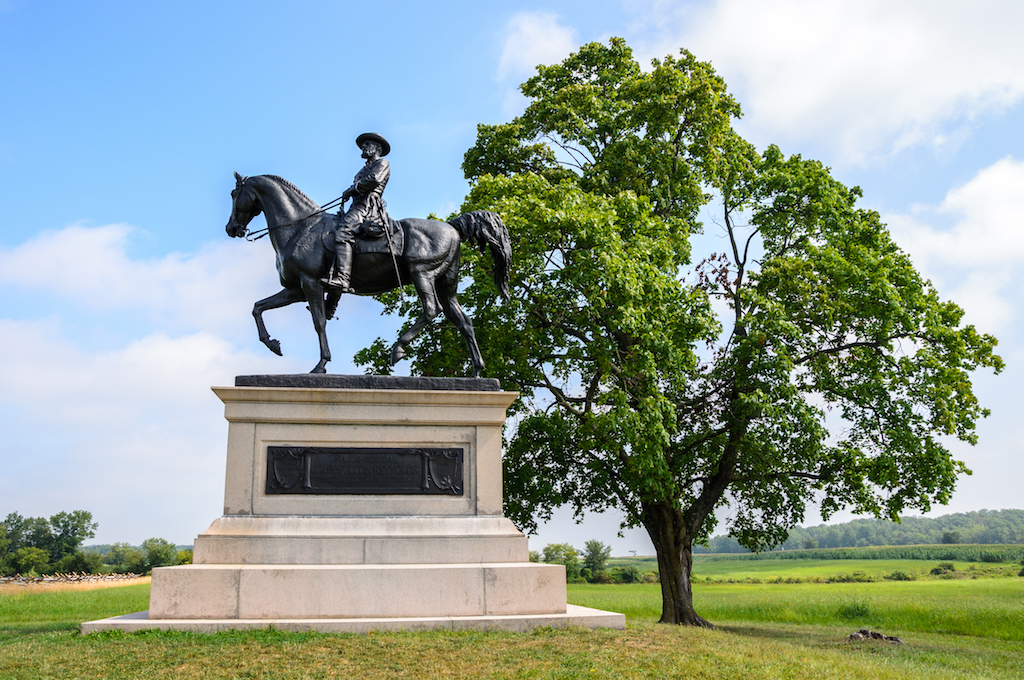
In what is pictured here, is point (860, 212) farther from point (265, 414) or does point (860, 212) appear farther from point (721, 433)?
point (265, 414)

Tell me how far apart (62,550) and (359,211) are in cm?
3943

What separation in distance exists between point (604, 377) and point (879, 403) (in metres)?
6.08

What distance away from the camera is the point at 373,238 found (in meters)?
10.8

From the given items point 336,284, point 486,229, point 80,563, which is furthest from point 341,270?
point 80,563

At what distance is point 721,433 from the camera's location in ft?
61.0

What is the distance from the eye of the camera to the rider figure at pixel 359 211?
10.5 m

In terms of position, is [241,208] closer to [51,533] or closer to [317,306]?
[317,306]

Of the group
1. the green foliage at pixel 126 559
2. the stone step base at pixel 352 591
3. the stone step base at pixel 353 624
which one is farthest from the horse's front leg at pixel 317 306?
the green foliage at pixel 126 559

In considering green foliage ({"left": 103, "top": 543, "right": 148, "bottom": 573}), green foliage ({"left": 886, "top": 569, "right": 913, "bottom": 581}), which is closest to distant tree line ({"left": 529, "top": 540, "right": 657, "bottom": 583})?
green foliage ({"left": 886, "top": 569, "right": 913, "bottom": 581})

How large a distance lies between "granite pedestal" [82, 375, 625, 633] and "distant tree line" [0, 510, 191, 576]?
2741cm

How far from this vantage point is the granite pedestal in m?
8.67

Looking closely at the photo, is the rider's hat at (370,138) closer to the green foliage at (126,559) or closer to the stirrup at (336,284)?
the stirrup at (336,284)

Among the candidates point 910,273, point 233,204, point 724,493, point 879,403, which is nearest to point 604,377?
point 724,493

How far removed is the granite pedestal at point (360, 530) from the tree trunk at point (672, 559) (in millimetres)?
9568
